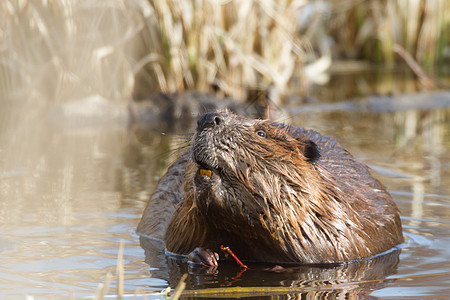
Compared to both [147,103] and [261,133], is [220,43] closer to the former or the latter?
[147,103]

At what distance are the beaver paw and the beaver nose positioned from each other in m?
0.57

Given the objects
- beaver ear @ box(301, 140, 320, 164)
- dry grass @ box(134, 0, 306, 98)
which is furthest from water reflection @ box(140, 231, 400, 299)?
dry grass @ box(134, 0, 306, 98)

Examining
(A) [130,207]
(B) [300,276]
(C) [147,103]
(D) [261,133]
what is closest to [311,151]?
(D) [261,133]

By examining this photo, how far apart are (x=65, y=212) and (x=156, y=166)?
1.56 metres

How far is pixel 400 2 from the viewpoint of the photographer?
1188 cm

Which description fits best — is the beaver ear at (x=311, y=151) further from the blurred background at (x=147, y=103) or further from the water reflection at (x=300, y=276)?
the blurred background at (x=147, y=103)

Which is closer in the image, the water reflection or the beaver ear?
the water reflection

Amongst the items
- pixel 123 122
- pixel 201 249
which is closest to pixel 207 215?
pixel 201 249

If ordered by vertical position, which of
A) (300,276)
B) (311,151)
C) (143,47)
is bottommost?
(300,276)

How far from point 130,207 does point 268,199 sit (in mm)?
1574

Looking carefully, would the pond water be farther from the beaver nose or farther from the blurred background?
the beaver nose

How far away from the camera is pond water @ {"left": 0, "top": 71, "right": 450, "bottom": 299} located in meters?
3.35

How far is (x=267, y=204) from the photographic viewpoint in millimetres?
3451

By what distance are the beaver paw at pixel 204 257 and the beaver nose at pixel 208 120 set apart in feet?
1.86
